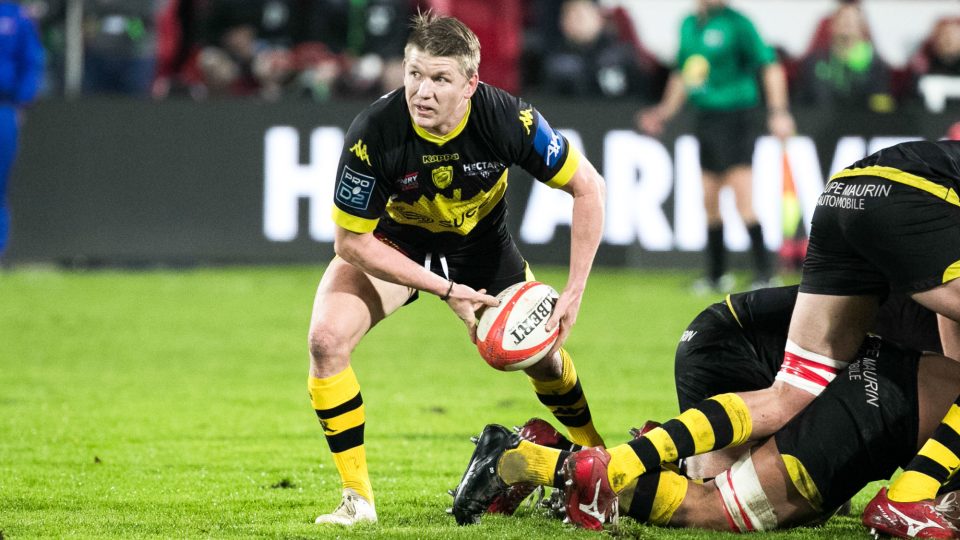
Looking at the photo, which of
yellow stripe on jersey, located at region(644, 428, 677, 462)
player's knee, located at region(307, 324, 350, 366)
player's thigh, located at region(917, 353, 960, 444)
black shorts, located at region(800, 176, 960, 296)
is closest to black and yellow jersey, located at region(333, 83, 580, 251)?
player's knee, located at region(307, 324, 350, 366)

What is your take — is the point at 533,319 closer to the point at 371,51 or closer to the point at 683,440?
the point at 683,440

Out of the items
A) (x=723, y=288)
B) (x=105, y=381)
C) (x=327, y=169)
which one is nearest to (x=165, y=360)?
(x=105, y=381)

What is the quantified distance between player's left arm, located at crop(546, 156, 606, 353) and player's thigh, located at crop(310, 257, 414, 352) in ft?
2.15

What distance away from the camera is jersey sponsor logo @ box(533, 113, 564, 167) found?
5.08m

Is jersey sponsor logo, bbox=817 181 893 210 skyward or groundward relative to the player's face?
groundward

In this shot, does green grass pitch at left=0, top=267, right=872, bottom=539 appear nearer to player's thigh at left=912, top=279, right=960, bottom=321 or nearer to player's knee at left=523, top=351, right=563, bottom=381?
player's knee at left=523, top=351, right=563, bottom=381

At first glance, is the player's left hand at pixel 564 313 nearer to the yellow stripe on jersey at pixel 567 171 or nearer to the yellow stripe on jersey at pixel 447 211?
the yellow stripe on jersey at pixel 567 171

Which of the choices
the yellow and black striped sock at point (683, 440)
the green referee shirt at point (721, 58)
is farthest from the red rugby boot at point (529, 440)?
the green referee shirt at point (721, 58)

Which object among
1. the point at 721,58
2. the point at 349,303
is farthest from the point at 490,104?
the point at 721,58

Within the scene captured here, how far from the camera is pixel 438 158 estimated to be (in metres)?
5.04

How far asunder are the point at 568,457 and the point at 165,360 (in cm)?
479

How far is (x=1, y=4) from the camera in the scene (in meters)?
12.6

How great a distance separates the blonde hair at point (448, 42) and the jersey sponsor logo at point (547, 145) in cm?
35

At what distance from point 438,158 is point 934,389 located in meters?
1.87
